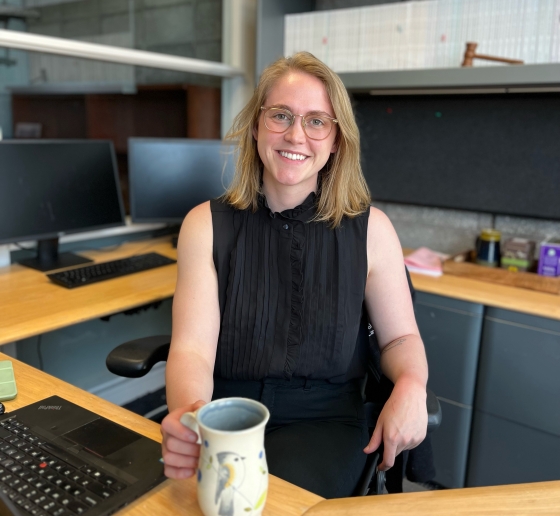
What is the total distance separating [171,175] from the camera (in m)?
2.39

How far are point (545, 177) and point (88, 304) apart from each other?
1813 millimetres

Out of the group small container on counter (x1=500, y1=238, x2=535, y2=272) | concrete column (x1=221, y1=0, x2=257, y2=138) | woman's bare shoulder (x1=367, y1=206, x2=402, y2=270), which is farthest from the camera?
concrete column (x1=221, y1=0, x2=257, y2=138)

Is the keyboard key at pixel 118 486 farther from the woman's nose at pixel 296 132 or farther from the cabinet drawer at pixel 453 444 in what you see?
the cabinet drawer at pixel 453 444

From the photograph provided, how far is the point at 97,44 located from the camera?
232cm

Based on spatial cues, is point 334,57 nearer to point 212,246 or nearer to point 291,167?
point 291,167

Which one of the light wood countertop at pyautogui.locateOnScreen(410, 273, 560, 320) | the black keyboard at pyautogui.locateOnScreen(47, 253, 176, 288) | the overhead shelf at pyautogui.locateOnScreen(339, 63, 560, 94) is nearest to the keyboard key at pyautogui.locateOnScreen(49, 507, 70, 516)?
the black keyboard at pyautogui.locateOnScreen(47, 253, 176, 288)

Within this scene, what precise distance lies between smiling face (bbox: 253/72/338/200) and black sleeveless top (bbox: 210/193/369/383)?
0.11m

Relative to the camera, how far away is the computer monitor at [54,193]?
6.34ft

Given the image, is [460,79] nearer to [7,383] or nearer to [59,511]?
[7,383]

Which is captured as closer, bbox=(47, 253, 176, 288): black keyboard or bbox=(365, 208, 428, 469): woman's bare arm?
bbox=(365, 208, 428, 469): woman's bare arm

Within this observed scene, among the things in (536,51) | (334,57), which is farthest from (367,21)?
(536,51)

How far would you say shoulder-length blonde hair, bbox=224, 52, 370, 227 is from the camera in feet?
4.34

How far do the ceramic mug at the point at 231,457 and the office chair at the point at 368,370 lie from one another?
2.01 feet

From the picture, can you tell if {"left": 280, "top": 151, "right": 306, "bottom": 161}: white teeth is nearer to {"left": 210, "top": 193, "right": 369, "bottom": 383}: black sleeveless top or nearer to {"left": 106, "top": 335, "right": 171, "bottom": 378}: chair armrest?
{"left": 210, "top": 193, "right": 369, "bottom": 383}: black sleeveless top
